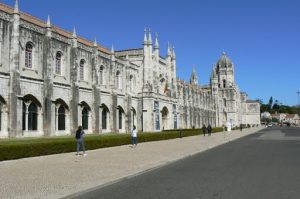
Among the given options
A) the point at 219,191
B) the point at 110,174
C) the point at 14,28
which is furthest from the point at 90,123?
the point at 219,191

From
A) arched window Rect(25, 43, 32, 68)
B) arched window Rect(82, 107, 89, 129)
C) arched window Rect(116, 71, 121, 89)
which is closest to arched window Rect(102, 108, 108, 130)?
arched window Rect(82, 107, 89, 129)

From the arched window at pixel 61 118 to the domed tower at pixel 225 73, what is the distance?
96.3m

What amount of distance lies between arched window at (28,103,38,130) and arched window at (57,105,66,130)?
11.3ft

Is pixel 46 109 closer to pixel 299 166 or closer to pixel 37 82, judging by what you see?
pixel 37 82

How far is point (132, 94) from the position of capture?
5259cm

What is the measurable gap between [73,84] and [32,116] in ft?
21.0

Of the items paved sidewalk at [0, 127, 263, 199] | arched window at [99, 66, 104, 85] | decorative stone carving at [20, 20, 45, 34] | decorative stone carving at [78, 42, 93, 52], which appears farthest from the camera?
arched window at [99, 66, 104, 85]

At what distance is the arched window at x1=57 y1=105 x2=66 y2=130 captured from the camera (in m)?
35.5

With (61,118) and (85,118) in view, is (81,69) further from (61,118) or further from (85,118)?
(61,118)

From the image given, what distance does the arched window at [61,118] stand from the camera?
1397 inches

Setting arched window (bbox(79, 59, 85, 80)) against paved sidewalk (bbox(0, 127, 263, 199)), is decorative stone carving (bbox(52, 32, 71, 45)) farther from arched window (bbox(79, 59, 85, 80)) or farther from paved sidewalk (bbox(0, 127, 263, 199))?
paved sidewalk (bbox(0, 127, 263, 199))

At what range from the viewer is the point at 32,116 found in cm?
3169

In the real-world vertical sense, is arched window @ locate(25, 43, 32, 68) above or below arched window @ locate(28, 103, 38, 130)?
above

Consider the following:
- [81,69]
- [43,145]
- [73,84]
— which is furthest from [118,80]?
[43,145]
